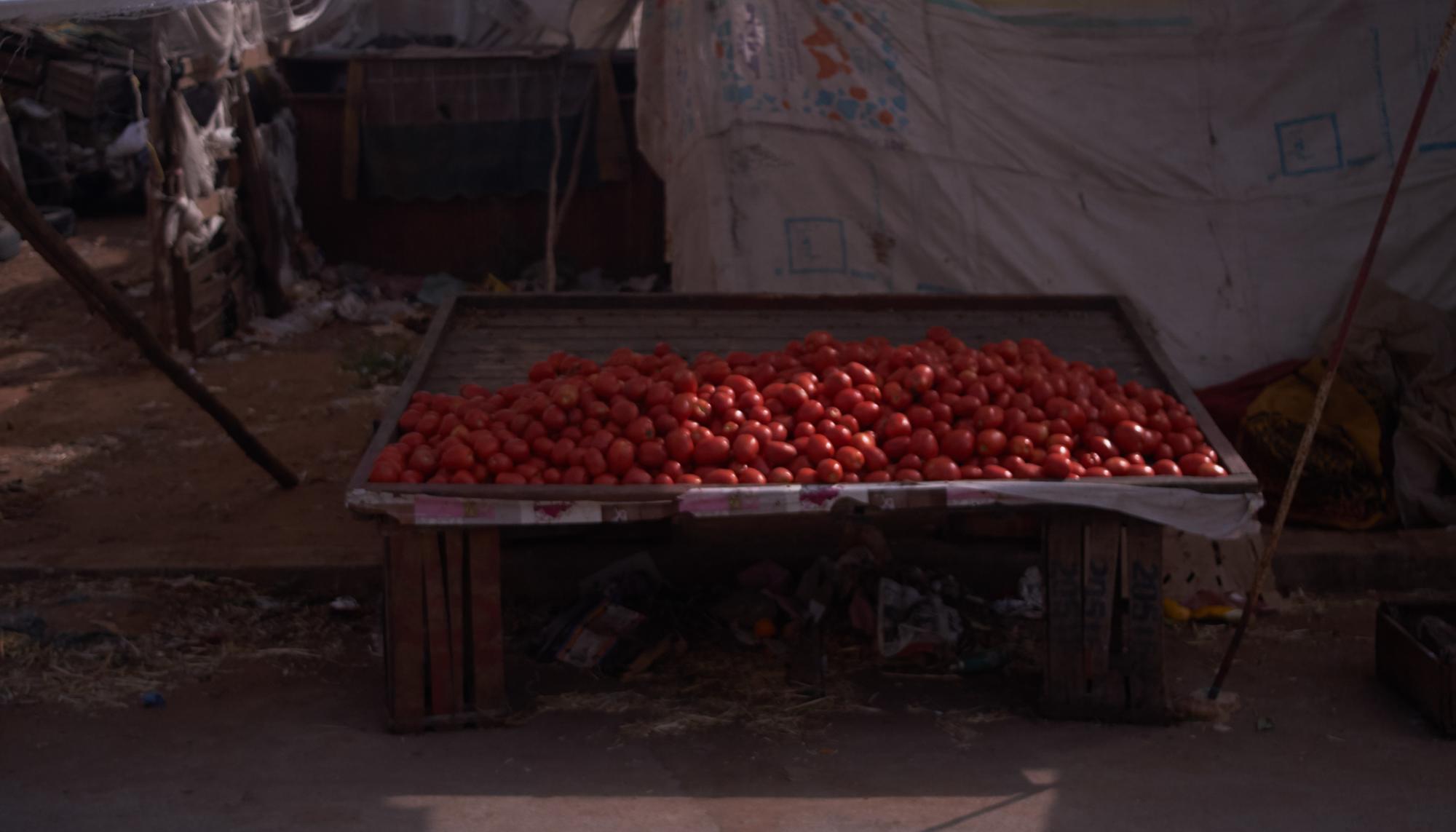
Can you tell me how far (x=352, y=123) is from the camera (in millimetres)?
11195

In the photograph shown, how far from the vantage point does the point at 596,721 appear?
Result: 15.1 feet

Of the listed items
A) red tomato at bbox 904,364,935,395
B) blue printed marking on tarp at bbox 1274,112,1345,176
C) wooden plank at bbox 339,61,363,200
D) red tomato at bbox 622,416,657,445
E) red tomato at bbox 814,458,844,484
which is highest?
wooden plank at bbox 339,61,363,200

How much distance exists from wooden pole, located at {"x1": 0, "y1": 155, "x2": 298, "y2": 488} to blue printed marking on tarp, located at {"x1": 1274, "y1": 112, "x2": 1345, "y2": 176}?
544 cm

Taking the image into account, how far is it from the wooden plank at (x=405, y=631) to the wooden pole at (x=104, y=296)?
2105mm

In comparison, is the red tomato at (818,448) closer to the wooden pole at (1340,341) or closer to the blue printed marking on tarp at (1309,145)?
the wooden pole at (1340,341)

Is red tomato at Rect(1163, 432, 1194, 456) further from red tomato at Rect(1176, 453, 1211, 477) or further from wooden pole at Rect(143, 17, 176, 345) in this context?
wooden pole at Rect(143, 17, 176, 345)

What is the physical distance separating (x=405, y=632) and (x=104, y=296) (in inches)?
94.8

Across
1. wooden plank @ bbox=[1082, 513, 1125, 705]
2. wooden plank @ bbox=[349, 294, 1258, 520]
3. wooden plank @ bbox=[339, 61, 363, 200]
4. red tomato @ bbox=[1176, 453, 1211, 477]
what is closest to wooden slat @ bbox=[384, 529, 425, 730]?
wooden plank @ bbox=[349, 294, 1258, 520]

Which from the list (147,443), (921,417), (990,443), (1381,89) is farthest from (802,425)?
(147,443)

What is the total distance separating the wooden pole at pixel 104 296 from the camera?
16.9 feet

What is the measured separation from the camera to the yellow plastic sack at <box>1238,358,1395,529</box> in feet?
20.3

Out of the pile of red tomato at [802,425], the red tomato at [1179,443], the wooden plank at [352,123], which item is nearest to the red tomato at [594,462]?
the pile of red tomato at [802,425]

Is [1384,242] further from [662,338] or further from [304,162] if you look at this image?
[304,162]

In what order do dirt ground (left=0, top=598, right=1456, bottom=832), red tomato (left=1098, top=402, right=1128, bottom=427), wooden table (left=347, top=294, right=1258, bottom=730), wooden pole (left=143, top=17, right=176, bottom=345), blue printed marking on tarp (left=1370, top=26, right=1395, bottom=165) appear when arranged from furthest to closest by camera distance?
wooden pole (left=143, top=17, right=176, bottom=345)
blue printed marking on tarp (left=1370, top=26, right=1395, bottom=165)
red tomato (left=1098, top=402, right=1128, bottom=427)
wooden table (left=347, top=294, right=1258, bottom=730)
dirt ground (left=0, top=598, right=1456, bottom=832)
